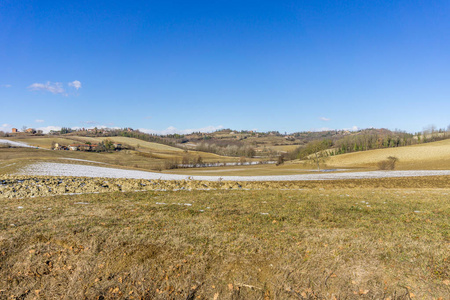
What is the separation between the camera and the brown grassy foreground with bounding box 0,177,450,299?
6613 mm

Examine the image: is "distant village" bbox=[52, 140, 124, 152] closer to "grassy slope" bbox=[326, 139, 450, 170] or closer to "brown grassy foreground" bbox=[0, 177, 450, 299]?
"grassy slope" bbox=[326, 139, 450, 170]

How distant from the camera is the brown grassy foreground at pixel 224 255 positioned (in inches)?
260

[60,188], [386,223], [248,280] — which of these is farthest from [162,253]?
[60,188]

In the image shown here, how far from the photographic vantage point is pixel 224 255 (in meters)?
7.88

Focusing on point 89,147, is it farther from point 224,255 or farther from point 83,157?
point 224,255

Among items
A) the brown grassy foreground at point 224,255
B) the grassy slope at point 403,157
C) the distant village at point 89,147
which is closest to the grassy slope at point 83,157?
Answer: the distant village at point 89,147

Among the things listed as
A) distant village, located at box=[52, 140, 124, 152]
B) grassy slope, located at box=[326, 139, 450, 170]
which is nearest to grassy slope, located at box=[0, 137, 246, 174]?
distant village, located at box=[52, 140, 124, 152]

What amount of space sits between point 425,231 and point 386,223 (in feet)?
4.46

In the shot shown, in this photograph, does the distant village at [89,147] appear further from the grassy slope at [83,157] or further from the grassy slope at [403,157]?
the grassy slope at [403,157]

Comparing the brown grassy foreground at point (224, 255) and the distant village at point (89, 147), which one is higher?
the distant village at point (89, 147)

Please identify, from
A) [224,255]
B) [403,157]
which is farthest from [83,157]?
[403,157]

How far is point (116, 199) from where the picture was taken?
1659cm

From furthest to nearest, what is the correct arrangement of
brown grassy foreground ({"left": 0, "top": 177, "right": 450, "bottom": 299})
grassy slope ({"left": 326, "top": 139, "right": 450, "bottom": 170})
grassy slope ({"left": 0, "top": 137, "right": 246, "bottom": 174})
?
grassy slope ({"left": 326, "top": 139, "right": 450, "bottom": 170}) → grassy slope ({"left": 0, "top": 137, "right": 246, "bottom": 174}) → brown grassy foreground ({"left": 0, "top": 177, "right": 450, "bottom": 299})

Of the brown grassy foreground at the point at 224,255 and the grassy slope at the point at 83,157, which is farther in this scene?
the grassy slope at the point at 83,157
